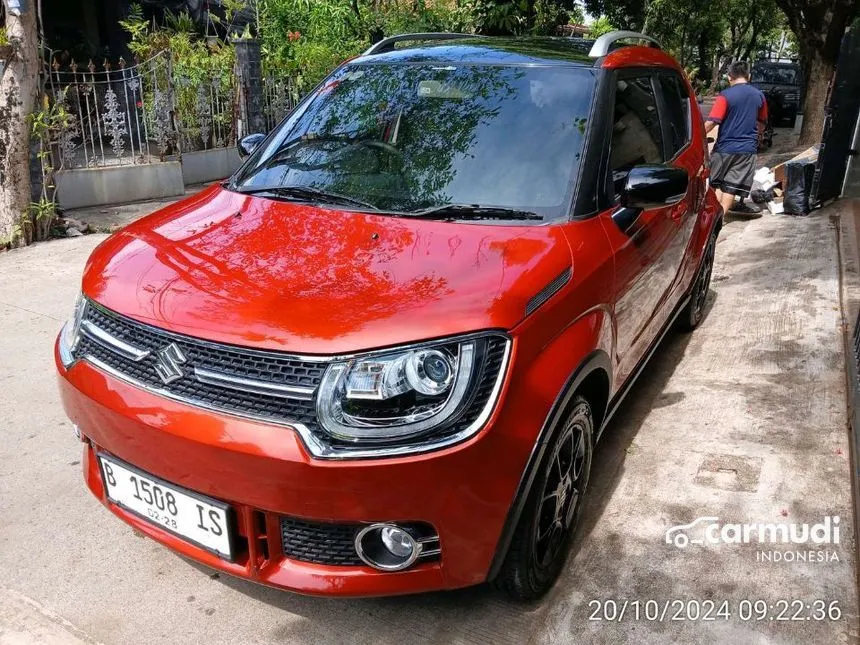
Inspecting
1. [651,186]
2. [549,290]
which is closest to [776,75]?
[651,186]

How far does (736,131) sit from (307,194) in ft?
21.0

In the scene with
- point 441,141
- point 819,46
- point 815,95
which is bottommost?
point 815,95

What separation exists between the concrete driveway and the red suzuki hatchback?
266 mm

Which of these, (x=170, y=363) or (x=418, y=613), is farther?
(x=418, y=613)

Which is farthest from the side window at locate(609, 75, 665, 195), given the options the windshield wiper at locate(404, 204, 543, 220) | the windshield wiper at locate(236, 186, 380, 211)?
the windshield wiper at locate(236, 186, 380, 211)

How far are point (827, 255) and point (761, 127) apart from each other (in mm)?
2148

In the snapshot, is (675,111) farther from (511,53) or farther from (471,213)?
(471,213)

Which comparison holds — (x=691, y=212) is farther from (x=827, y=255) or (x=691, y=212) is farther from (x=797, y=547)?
(x=827, y=255)

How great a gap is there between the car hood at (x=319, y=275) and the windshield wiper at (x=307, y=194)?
92mm

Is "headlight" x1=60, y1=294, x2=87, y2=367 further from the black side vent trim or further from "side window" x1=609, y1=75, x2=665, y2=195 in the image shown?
"side window" x1=609, y1=75, x2=665, y2=195

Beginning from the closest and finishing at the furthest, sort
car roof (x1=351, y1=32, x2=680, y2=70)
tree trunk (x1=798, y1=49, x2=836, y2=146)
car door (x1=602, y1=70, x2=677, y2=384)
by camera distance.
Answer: car door (x1=602, y1=70, x2=677, y2=384) < car roof (x1=351, y1=32, x2=680, y2=70) < tree trunk (x1=798, y1=49, x2=836, y2=146)

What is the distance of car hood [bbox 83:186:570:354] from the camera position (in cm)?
204

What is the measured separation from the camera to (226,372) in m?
2.07

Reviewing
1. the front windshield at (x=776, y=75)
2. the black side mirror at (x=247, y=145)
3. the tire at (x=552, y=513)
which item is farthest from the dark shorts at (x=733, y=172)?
the front windshield at (x=776, y=75)
